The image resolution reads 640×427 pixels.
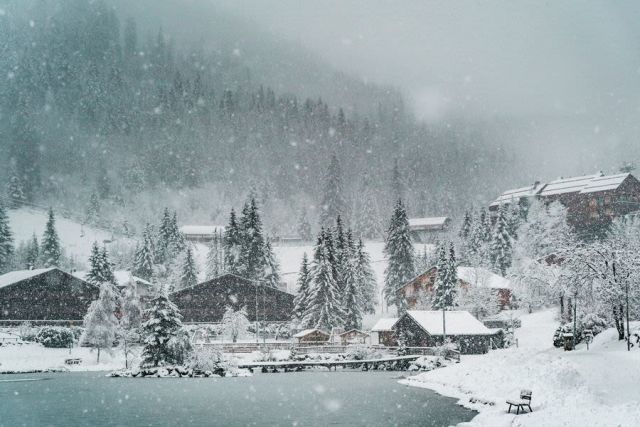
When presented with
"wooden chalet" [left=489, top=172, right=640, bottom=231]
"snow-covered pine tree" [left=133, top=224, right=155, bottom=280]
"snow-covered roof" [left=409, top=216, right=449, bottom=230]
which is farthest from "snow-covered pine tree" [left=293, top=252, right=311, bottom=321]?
"snow-covered roof" [left=409, top=216, right=449, bottom=230]

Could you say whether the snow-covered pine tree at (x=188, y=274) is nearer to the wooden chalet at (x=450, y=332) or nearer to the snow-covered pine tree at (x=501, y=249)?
the wooden chalet at (x=450, y=332)

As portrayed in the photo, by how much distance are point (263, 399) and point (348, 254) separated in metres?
47.0

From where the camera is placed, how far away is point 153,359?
58281 mm

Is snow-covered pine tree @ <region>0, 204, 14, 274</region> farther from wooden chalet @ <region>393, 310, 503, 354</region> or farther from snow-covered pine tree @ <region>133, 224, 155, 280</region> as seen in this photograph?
wooden chalet @ <region>393, 310, 503, 354</region>

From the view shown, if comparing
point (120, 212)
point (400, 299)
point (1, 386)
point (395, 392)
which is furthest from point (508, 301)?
point (120, 212)

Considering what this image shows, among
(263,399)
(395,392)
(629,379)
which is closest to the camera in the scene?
(629,379)

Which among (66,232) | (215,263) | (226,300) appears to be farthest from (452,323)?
(66,232)

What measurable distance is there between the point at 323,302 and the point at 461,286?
23.6 metres

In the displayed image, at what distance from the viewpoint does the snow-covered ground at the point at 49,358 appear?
61.4 m

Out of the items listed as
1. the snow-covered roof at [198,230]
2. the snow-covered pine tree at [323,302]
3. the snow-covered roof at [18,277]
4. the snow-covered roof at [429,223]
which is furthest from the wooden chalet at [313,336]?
the snow-covered roof at [429,223]

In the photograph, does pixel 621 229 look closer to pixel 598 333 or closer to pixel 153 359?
pixel 598 333

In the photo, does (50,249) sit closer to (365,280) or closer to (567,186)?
(365,280)

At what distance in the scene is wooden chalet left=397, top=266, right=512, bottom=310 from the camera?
3558 inches

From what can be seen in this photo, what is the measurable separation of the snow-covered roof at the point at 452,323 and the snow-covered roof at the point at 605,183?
65.9 m
